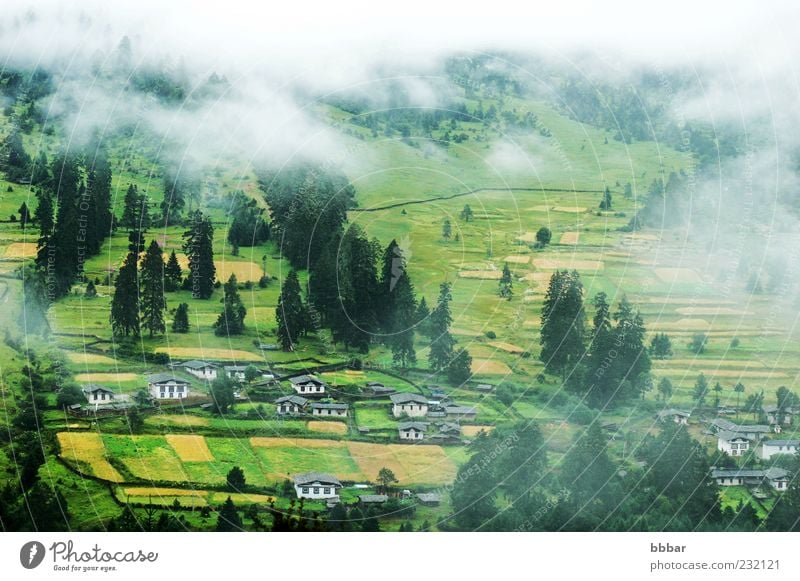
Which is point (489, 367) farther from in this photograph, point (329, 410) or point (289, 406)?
point (289, 406)

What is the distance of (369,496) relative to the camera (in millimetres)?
39250

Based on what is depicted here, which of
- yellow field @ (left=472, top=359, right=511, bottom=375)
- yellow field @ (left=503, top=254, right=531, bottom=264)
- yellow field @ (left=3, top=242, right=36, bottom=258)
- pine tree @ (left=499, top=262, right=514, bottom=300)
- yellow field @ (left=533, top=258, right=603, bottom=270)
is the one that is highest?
yellow field @ (left=3, top=242, right=36, bottom=258)

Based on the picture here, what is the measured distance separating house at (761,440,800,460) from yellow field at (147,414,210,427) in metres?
14.7

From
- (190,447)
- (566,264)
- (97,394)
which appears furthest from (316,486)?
(566,264)

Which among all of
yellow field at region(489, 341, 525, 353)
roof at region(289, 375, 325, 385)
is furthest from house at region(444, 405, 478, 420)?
roof at region(289, 375, 325, 385)

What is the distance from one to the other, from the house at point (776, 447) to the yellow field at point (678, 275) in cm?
584

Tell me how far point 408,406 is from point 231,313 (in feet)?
18.7

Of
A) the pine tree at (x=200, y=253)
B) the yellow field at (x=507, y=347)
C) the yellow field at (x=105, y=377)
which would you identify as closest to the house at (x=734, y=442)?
the yellow field at (x=507, y=347)

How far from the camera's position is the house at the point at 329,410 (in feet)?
136

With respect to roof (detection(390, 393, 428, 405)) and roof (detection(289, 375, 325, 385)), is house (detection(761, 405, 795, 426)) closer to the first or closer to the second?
roof (detection(390, 393, 428, 405))

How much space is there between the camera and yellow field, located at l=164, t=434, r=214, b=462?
3962 centimetres

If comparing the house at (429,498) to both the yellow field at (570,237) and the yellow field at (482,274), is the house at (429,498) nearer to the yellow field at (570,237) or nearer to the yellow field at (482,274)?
the yellow field at (482,274)
